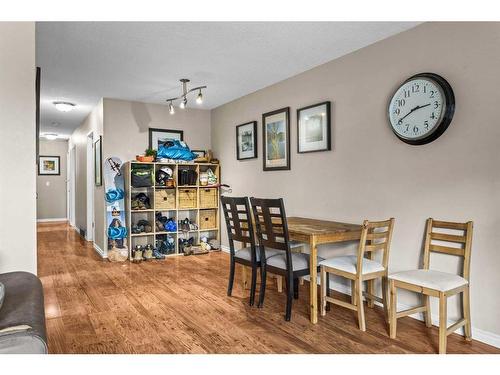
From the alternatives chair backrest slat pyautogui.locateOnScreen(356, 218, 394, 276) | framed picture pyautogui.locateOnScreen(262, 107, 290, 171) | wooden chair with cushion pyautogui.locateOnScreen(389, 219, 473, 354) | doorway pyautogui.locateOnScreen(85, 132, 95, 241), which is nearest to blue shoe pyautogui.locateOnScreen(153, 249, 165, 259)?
doorway pyautogui.locateOnScreen(85, 132, 95, 241)

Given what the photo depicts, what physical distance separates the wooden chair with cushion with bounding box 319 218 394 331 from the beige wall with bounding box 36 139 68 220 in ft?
31.1

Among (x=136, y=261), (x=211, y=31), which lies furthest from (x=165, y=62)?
(x=136, y=261)

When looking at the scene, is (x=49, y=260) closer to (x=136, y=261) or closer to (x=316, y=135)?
(x=136, y=261)

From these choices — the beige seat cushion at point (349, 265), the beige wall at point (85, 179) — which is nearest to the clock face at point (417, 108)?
the beige seat cushion at point (349, 265)

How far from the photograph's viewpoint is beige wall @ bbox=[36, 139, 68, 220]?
402 inches

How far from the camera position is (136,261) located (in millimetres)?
5121

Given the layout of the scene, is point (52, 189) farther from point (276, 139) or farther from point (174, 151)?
point (276, 139)

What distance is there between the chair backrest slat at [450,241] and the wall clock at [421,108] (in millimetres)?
671

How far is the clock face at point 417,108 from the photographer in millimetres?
2812

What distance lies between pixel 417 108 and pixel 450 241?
107 cm

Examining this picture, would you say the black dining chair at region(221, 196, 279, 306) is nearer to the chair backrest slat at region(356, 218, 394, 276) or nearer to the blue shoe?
the chair backrest slat at region(356, 218, 394, 276)

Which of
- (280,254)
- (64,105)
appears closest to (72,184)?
(64,105)

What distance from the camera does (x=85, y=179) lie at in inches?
283
